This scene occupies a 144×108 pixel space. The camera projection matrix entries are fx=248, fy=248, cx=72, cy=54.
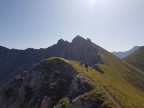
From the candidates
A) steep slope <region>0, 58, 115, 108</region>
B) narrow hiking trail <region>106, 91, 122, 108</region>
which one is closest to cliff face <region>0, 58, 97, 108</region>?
steep slope <region>0, 58, 115, 108</region>

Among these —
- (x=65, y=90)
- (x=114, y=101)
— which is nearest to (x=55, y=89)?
(x=65, y=90)

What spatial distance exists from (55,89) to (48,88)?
4005 mm

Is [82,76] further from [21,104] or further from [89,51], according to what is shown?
[89,51]

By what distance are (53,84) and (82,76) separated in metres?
13.8

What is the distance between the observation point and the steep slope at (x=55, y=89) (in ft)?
237

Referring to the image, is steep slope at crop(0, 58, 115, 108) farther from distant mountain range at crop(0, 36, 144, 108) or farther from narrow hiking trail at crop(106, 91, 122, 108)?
narrow hiking trail at crop(106, 91, 122, 108)

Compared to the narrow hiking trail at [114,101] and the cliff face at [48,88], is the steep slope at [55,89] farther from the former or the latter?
the narrow hiking trail at [114,101]

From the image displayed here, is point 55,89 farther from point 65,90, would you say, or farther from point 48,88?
point 65,90

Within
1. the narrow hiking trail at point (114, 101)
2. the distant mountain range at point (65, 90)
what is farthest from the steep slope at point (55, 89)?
the narrow hiking trail at point (114, 101)

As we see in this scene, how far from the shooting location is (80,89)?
263 ft

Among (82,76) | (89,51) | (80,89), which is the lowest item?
(80,89)

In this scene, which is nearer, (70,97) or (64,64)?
(70,97)

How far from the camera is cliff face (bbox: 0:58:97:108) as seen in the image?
265 ft

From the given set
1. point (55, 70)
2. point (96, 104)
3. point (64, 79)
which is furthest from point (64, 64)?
point (96, 104)
